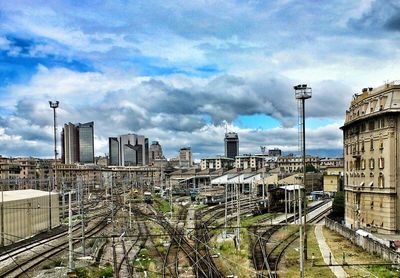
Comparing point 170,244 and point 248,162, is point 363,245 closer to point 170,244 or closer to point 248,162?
point 170,244

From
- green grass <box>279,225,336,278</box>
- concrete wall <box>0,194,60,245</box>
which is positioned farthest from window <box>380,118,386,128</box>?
concrete wall <box>0,194,60,245</box>

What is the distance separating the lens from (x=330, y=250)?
30.7 metres

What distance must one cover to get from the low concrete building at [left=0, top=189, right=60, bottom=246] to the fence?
23.4 metres

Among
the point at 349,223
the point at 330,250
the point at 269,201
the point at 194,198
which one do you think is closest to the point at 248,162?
the point at 194,198

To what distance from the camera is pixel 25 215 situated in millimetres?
38438

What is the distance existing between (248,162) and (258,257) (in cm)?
16927

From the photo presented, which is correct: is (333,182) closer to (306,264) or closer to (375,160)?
(375,160)

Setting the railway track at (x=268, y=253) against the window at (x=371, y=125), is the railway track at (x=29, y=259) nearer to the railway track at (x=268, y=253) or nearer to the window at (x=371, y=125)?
the railway track at (x=268, y=253)

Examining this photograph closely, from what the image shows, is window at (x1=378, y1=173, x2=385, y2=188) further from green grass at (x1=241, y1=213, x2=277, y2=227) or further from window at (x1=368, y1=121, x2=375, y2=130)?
green grass at (x1=241, y1=213, x2=277, y2=227)

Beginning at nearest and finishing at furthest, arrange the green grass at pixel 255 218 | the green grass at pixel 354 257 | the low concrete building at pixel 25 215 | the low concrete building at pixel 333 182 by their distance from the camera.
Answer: the green grass at pixel 354 257 → the low concrete building at pixel 25 215 → the green grass at pixel 255 218 → the low concrete building at pixel 333 182

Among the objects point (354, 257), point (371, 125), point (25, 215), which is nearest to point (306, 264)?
point (354, 257)

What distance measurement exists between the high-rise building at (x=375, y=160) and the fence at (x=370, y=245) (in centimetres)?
261

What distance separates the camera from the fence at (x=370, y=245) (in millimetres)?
24027

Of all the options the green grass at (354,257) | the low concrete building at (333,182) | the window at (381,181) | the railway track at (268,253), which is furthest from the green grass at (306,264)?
the low concrete building at (333,182)
